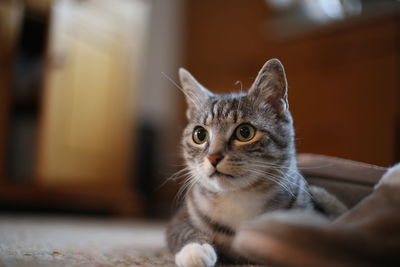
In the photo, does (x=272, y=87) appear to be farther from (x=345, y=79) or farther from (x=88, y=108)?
(x=88, y=108)

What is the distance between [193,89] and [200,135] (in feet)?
0.50

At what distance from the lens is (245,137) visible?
0.84 m

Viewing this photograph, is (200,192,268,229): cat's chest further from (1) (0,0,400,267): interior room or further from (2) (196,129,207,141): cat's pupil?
(1) (0,0,400,267): interior room

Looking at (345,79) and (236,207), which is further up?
(345,79)

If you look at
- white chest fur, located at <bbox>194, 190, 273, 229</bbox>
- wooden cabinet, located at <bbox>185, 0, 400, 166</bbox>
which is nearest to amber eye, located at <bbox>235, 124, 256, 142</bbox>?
white chest fur, located at <bbox>194, 190, 273, 229</bbox>

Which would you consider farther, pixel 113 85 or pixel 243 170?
pixel 113 85

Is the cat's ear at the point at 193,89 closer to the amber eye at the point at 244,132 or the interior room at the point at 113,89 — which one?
the amber eye at the point at 244,132

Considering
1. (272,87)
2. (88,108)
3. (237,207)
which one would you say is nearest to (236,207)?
(237,207)

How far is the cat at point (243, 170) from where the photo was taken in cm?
81

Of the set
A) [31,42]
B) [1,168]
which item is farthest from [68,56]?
[1,168]

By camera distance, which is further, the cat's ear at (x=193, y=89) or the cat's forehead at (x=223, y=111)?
the cat's ear at (x=193, y=89)

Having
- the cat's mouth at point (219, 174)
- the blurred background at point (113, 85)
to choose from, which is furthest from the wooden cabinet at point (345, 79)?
the cat's mouth at point (219, 174)

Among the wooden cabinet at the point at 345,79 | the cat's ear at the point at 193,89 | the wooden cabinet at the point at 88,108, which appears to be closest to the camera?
the cat's ear at the point at 193,89

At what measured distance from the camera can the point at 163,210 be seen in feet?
9.88
